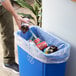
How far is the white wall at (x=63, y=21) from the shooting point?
170cm

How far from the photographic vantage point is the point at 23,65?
78.5 inches

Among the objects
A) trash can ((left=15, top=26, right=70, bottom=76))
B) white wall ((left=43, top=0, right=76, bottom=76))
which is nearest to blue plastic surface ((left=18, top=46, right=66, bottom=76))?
trash can ((left=15, top=26, right=70, bottom=76))

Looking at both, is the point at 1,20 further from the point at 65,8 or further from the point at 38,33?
the point at 65,8

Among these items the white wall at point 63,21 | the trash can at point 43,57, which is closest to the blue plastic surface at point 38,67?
the trash can at point 43,57

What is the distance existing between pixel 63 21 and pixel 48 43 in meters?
0.28

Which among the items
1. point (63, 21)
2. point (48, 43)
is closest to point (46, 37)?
point (48, 43)

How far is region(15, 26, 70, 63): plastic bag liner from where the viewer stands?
1681 millimetres

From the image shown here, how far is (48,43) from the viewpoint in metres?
1.94

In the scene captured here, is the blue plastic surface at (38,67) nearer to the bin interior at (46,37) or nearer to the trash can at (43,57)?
the trash can at (43,57)

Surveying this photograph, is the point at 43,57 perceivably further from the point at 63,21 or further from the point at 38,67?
the point at 63,21

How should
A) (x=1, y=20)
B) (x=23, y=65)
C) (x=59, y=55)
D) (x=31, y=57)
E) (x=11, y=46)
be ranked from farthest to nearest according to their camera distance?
1. (x=11, y=46)
2. (x=1, y=20)
3. (x=23, y=65)
4. (x=31, y=57)
5. (x=59, y=55)

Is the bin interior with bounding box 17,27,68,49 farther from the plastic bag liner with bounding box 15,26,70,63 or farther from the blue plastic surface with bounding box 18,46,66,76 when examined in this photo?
the blue plastic surface with bounding box 18,46,66,76

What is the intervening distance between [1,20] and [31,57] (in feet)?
2.28

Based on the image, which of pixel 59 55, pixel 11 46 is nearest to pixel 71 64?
pixel 59 55
